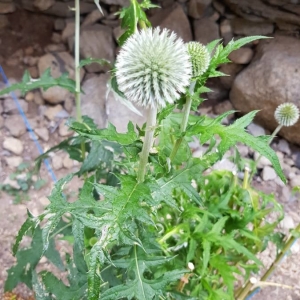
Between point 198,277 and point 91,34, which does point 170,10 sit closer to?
point 91,34

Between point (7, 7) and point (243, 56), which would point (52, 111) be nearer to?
point (7, 7)

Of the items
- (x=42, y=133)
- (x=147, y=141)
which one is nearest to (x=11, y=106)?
(x=42, y=133)

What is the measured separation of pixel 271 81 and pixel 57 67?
4.51 feet

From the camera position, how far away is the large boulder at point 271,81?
7.93ft

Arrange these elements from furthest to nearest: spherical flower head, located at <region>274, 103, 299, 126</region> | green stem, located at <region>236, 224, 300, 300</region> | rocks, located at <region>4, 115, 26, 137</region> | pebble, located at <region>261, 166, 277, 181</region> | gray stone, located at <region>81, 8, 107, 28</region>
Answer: gray stone, located at <region>81, 8, 107, 28</region>
rocks, located at <region>4, 115, 26, 137</region>
pebble, located at <region>261, 166, 277, 181</region>
spherical flower head, located at <region>274, 103, 299, 126</region>
green stem, located at <region>236, 224, 300, 300</region>

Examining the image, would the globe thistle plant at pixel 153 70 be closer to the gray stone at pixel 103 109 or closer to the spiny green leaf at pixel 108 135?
the spiny green leaf at pixel 108 135

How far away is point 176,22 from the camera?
108 inches

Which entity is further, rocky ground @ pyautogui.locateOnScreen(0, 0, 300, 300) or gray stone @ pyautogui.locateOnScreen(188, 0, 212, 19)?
gray stone @ pyautogui.locateOnScreen(188, 0, 212, 19)

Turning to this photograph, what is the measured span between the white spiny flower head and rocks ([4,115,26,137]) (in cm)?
186

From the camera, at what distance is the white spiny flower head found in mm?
809

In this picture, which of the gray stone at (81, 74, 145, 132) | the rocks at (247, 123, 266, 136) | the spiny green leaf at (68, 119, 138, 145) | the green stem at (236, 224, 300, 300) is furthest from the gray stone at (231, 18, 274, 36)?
the spiny green leaf at (68, 119, 138, 145)

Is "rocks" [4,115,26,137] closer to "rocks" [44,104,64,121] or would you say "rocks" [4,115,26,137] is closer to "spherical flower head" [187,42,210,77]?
"rocks" [44,104,64,121]

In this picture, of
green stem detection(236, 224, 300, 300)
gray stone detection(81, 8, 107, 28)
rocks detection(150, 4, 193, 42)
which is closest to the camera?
green stem detection(236, 224, 300, 300)

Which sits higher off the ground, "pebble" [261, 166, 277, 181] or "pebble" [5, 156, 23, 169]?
"pebble" [261, 166, 277, 181]
